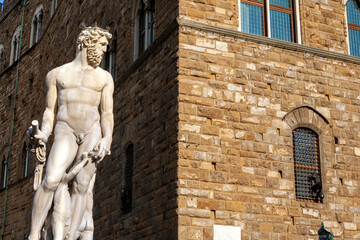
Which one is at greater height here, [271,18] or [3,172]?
[3,172]

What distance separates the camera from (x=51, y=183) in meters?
6.69

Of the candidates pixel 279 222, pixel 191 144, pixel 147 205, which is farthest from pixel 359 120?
pixel 147 205

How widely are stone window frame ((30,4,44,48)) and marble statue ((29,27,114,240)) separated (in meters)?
20.3

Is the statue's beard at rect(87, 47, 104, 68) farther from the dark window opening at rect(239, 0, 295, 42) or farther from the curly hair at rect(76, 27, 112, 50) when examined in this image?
the dark window opening at rect(239, 0, 295, 42)

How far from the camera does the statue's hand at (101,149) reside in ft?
22.4

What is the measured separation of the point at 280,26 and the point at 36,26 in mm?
17726

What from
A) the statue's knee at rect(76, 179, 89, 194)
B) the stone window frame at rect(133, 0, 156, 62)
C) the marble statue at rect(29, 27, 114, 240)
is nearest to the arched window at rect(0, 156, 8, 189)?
the stone window frame at rect(133, 0, 156, 62)

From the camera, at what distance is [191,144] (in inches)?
435

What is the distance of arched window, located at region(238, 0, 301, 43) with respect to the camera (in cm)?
1252

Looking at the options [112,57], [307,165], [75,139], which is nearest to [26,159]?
[112,57]

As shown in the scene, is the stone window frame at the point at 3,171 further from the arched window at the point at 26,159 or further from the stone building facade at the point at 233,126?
the stone building facade at the point at 233,126

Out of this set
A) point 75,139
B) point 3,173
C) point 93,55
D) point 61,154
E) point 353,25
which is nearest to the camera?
point 61,154

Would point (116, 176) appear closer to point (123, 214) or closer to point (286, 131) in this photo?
point (123, 214)

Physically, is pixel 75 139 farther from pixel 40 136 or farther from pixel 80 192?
pixel 80 192
